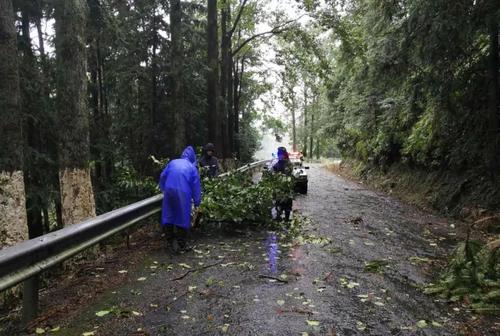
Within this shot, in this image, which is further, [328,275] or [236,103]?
[236,103]

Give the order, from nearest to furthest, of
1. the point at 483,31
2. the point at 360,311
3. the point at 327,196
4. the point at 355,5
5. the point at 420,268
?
the point at 360,311 → the point at 420,268 → the point at 483,31 → the point at 327,196 → the point at 355,5

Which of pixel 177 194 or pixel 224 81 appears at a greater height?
pixel 224 81

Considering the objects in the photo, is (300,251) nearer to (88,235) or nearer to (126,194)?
(88,235)

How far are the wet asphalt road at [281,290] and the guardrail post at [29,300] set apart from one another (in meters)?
0.44

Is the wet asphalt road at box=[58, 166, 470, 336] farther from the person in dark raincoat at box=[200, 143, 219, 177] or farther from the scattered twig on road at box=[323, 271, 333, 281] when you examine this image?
the person in dark raincoat at box=[200, 143, 219, 177]

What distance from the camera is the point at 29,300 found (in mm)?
4359

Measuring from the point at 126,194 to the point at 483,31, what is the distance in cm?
1172

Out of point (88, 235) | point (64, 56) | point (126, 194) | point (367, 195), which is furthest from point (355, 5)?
point (88, 235)

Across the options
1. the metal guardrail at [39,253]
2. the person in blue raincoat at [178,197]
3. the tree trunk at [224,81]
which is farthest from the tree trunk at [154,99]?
the metal guardrail at [39,253]

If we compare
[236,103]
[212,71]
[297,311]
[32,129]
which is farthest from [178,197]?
[236,103]

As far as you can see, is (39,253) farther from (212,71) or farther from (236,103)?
(236,103)

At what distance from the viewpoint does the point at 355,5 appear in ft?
67.6

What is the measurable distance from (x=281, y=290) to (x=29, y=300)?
9.81ft

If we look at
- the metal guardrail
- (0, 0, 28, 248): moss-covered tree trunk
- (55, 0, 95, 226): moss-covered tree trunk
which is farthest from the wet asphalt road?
(0, 0, 28, 248): moss-covered tree trunk
